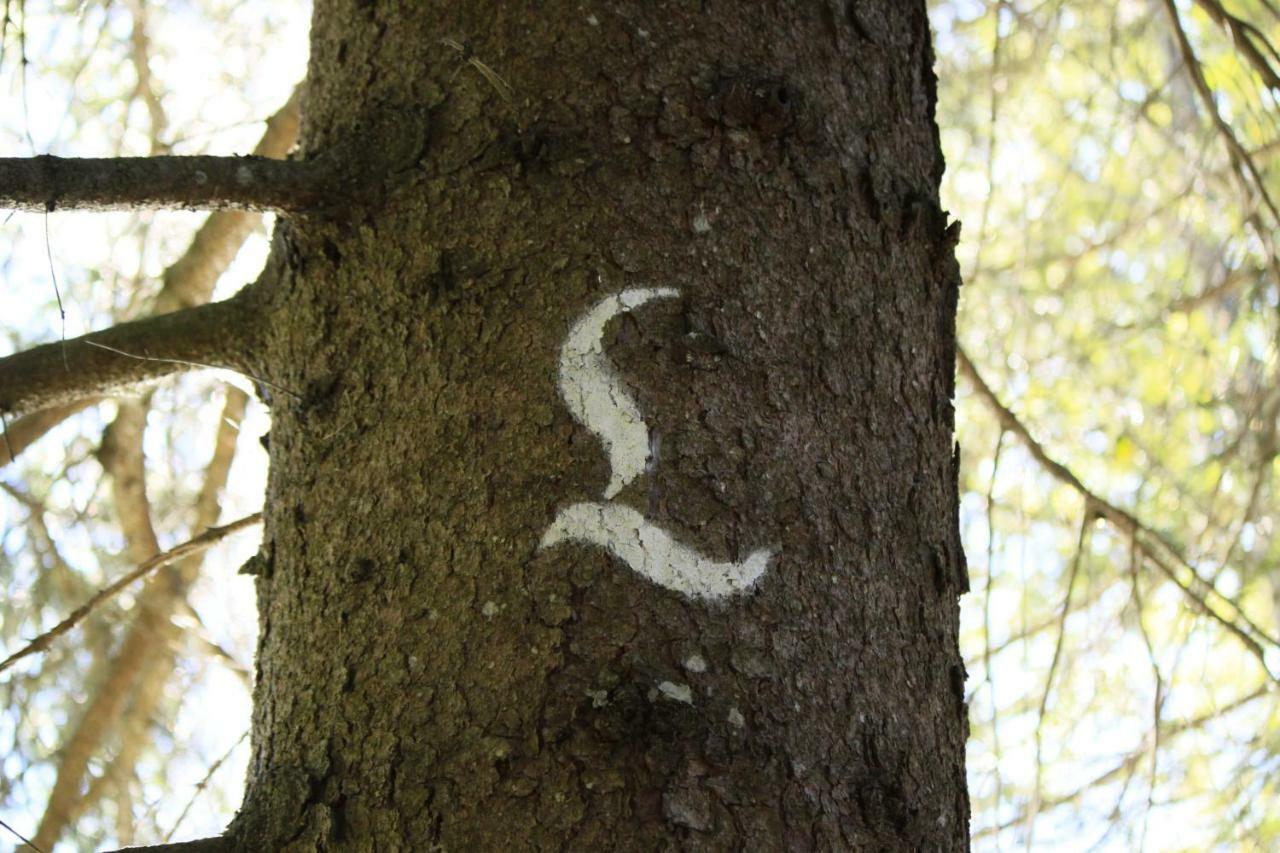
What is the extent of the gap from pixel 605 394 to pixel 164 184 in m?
0.38

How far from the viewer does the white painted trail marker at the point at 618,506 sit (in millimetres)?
879

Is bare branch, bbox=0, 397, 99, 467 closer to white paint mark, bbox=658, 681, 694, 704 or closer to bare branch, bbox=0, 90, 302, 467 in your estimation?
bare branch, bbox=0, 90, 302, 467

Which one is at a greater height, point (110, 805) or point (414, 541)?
point (110, 805)

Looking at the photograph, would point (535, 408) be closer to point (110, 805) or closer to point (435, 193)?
point (435, 193)

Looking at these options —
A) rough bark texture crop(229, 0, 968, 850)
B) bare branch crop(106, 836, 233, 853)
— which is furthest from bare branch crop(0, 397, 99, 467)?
bare branch crop(106, 836, 233, 853)

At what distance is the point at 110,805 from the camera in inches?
74.3

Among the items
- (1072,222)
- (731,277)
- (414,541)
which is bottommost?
(414,541)

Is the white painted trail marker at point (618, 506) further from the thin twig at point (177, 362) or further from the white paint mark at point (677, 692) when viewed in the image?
the thin twig at point (177, 362)

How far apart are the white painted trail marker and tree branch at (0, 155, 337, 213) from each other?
26 centimetres

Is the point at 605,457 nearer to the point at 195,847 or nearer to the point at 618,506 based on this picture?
the point at 618,506

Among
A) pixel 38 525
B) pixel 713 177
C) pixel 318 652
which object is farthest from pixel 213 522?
pixel 713 177

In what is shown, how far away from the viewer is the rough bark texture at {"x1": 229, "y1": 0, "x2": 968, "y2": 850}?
84 centimetres

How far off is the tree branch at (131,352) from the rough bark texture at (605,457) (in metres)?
0.04

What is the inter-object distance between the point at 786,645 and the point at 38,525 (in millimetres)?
1358
